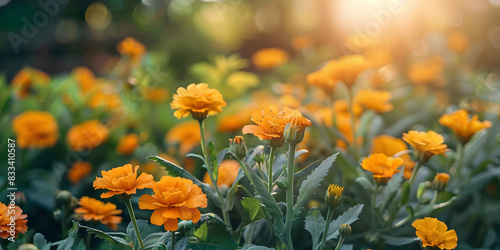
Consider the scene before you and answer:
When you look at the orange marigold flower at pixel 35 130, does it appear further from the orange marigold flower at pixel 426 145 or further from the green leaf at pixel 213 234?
the orange marigold flower at pixel 426 145

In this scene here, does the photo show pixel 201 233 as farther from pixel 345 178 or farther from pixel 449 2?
pixel 449 2

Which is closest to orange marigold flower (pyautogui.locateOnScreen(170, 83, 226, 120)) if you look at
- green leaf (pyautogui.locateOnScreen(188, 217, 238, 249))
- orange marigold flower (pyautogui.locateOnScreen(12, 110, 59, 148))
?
green leaf (pyautogui.locateOnScreen(188, 217, 238, 249))

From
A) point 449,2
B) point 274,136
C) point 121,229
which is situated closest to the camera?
point 274,136

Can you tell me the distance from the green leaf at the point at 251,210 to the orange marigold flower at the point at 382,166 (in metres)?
0.18

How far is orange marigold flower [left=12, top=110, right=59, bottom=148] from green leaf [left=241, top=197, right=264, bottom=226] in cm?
90

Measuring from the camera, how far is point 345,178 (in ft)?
3.03

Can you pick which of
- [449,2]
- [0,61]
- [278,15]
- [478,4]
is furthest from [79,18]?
[478,4]

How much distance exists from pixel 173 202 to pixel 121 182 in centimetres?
8

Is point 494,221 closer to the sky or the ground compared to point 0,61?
closer to the sky

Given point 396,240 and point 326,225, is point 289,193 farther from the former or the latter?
point 396,240

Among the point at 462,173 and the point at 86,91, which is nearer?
the point at 462,173

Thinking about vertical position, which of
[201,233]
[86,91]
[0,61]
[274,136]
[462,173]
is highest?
[274,136]

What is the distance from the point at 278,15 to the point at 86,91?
143 cm

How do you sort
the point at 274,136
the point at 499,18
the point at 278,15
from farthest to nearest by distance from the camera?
1. the point at 278,15
2. the point at 499,18
3. the point at 274,136
